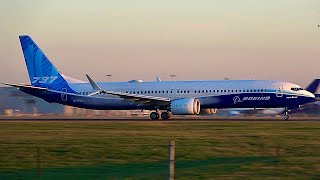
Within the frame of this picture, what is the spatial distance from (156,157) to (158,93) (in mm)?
35847

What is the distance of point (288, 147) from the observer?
30.0m

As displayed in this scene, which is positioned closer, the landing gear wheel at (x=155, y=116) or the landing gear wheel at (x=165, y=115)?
the landing gear wheel at (x=165, y=115)

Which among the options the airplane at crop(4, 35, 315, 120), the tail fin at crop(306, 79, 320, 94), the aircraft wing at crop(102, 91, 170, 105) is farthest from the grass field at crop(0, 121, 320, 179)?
the tail fin at crop(306, 79, 320, 94)

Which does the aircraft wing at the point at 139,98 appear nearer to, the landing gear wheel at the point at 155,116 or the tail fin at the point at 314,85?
the landing gear wheel at the point at 155,116

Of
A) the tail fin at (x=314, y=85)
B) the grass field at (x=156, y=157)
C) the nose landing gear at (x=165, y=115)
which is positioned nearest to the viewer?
the grass field at (x=156, y=157)

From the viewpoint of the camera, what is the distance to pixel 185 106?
59312 mm

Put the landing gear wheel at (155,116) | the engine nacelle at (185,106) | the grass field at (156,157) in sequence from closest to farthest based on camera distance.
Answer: the grass field at (156,157)
the engine nacelle at (185,106)
the landing gear wheel at (155,116)

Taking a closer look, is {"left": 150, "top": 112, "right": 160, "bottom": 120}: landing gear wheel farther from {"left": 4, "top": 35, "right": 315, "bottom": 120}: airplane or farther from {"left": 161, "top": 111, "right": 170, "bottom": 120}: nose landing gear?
{"left": 161, "top": 111, "right": 170, "bottom": 120}: nose landing gear

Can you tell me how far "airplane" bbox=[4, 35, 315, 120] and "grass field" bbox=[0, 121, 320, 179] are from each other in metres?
22.8

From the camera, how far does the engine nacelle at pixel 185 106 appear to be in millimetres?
59188

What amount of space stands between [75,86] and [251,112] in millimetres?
48701

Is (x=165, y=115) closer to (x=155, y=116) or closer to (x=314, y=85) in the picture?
(x=155, y=116)

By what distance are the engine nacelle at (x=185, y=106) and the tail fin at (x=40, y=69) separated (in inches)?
415

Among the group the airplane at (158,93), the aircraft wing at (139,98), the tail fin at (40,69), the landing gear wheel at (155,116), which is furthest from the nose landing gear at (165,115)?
the tail fin at (40,69)
